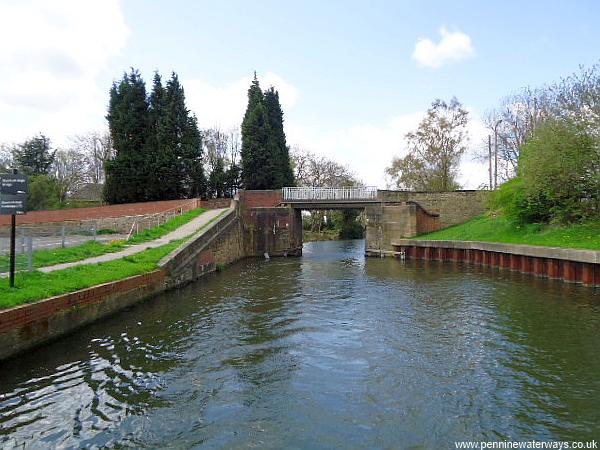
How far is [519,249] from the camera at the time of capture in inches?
822

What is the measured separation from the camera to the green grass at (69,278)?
9.19 m

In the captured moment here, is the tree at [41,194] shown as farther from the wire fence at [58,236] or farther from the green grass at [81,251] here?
the green grass at [81,251]

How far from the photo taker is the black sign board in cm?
983

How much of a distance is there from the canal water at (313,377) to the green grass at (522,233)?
20.0ft

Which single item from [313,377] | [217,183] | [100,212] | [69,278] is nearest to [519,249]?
[313,377]

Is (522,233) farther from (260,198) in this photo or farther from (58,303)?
(58,303)

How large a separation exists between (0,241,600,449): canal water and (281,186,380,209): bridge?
19.1 meters

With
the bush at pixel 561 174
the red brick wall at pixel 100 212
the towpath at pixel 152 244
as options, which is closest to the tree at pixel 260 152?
the red brick wall at pixel 100 212

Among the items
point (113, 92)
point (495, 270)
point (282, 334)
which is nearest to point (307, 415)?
point (282, 334)

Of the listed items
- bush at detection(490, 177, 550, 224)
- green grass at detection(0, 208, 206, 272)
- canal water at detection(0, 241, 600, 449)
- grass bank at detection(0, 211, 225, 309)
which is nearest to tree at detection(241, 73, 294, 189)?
A: green grass at detection(0, 208, 206, 272)

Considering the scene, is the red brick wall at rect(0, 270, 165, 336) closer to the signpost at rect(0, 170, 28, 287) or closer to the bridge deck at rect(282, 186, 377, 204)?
the signpost at rect(0, 170, 28, 287)

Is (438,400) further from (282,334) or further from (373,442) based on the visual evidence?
(282,334)

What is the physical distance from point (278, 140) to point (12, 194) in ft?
123

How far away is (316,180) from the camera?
190 ft
